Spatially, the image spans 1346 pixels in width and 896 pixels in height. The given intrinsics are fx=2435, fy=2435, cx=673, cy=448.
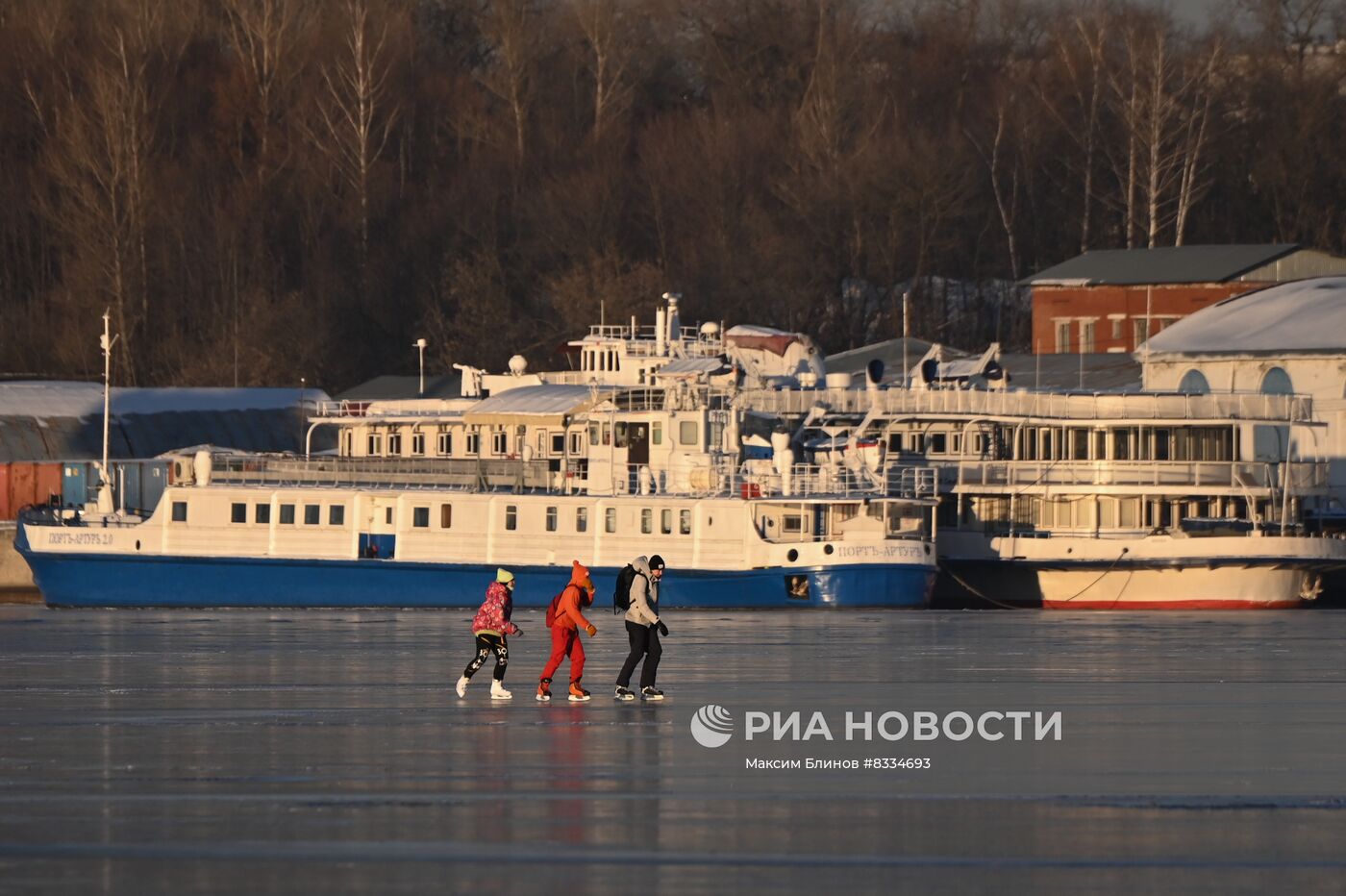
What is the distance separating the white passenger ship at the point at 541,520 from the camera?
2051 inches

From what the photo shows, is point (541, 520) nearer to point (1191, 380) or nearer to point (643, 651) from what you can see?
point (1191, 380)

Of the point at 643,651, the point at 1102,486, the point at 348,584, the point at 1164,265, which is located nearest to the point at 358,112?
the point at 1164,265

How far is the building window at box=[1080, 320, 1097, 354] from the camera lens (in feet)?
281

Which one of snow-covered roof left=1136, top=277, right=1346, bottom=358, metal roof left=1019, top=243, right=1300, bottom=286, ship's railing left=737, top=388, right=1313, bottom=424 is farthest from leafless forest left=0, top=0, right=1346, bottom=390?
ship's railing left=737, top=388, right=1313, bottom=424

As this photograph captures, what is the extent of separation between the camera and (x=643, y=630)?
24719mm

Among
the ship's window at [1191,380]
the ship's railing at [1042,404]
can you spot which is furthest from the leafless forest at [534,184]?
the ship's railing at [1042,404]

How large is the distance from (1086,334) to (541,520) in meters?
36.3

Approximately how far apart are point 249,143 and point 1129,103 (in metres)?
36.3

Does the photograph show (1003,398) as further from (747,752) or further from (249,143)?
(249,143)

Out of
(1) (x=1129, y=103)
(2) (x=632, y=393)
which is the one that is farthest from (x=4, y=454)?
(1) (x=1129, y=103)

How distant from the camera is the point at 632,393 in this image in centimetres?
5656

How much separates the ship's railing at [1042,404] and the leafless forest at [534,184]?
27331 millimetres

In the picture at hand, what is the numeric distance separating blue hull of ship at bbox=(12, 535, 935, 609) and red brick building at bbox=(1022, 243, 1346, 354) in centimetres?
3418

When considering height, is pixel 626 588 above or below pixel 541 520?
below
